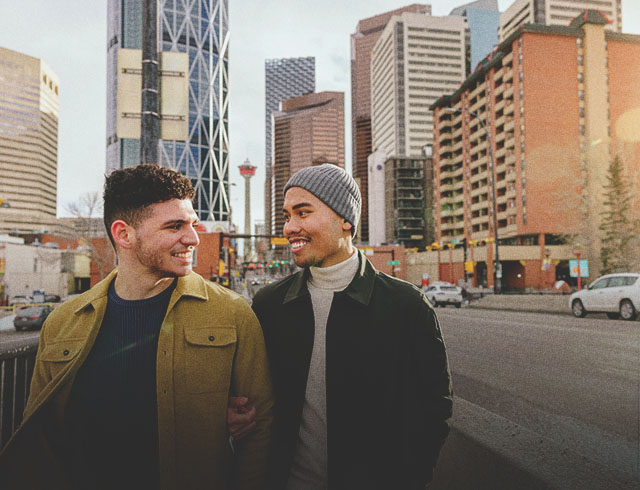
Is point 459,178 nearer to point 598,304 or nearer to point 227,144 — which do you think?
point 227,144

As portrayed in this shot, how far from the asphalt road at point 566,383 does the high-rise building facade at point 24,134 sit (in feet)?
525

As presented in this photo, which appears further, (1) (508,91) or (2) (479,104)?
(2) (479,104)

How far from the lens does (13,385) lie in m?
2.89

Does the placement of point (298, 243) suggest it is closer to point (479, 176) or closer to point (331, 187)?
point (331, 187)

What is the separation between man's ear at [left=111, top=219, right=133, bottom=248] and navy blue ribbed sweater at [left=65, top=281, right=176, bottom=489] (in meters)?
0.50

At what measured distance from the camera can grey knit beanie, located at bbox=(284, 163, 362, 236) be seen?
2.15m

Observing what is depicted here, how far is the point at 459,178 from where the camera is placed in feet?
267

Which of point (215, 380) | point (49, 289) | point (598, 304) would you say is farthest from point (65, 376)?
point (49, 289)

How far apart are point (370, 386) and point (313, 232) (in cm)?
75

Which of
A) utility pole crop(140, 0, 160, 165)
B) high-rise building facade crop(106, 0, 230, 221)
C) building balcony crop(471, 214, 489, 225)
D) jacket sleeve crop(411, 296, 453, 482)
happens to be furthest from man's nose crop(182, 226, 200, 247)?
high-rise building facade crop(106, 0, 230, 221)

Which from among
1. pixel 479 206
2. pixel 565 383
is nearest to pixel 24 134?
pixel 479 206

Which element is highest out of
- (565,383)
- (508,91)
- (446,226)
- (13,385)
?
(508,91)

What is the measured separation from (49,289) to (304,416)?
64.1 m

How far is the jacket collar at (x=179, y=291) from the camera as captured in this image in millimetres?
2012
